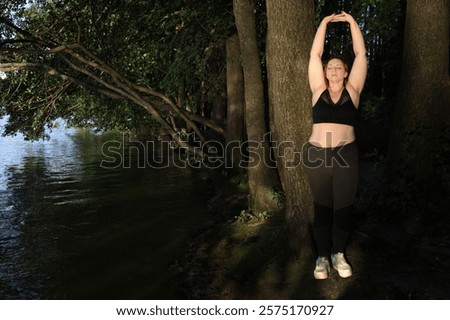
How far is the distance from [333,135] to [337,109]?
286mm

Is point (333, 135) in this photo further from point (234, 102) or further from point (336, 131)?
point (234, 102)

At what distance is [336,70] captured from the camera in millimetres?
4930

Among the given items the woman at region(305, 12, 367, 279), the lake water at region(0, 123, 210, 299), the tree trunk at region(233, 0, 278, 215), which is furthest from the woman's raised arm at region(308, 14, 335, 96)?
the tree trunk at region(233, 0, 278, 215)

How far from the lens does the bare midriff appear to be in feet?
16.1

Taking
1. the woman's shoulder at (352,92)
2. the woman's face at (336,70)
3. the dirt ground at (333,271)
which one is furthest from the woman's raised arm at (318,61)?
the dirt ground at (333,271)

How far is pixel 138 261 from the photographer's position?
887cm

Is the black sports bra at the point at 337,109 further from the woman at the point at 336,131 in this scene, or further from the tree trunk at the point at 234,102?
the tree trunk at the point at 234,102

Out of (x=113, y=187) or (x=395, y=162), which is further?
(x=113, y=187)

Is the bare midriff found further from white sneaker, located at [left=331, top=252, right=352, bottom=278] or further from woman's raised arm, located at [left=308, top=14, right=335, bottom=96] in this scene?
white sneaker, located at [left=331, top=252, right=352, bottom=278]

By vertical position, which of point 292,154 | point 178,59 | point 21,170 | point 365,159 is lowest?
point 21,170

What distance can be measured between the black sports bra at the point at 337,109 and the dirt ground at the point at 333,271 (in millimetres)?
1981
